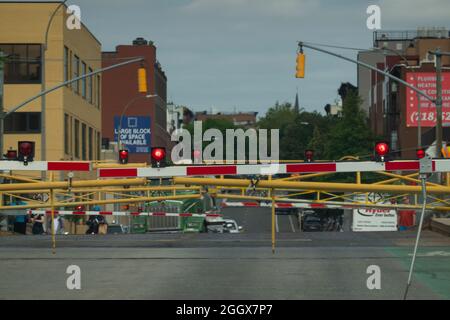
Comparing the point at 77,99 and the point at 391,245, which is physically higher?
the point at 77,99

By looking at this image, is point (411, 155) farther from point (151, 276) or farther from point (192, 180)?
point (151, 276)

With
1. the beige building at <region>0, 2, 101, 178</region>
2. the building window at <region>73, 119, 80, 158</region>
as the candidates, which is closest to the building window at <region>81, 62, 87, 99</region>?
the building window at <region>73, 119, 80, 158</region>

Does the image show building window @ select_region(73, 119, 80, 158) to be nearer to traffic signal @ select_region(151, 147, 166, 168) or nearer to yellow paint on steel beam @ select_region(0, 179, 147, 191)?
yellow paint on steel beam @ select_region(0, 179, 147, 191)

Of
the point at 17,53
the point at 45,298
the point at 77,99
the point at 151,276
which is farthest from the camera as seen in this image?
the point at 77,99

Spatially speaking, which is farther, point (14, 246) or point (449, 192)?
point (14, 246)

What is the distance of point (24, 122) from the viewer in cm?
6112

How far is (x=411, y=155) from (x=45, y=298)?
74021 mm

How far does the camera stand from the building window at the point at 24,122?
60.8 m

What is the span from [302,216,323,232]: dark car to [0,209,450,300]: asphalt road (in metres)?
41.5

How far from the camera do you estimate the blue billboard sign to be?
78.7 m

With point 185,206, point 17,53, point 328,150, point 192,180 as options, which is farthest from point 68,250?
point 328,150

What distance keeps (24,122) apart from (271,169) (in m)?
42.1
